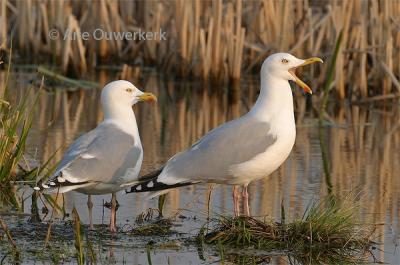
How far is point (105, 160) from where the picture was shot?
24.4ft

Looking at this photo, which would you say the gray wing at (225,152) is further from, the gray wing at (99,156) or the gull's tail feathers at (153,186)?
the gray wing at (99,156)

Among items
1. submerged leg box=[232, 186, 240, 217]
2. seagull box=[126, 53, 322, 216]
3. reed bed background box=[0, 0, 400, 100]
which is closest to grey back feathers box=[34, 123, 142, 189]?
seagull box=[126, 53, 322, 216]

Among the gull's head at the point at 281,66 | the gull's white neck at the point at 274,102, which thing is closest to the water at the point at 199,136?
the gull's white neck at the point at 274,102

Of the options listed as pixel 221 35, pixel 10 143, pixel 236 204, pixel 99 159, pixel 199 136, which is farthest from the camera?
pixel 221 35

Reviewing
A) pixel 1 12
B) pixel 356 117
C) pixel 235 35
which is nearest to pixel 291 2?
pixel 235 35

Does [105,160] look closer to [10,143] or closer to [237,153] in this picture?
[237,153]

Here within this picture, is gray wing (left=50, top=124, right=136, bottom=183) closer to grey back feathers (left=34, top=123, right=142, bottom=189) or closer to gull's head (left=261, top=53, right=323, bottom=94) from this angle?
grey back feathers (left=34, top=123, right=142, bottom=189)

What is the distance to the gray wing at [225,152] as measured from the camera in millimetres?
7383

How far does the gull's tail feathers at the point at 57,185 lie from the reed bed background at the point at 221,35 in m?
7.58

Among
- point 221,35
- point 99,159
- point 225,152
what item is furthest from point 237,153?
point 221,35

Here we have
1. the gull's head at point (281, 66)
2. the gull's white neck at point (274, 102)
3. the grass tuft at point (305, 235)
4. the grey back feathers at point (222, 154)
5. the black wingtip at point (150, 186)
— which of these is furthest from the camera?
the gull's head at point (281, 66)

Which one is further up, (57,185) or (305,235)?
(57,185)

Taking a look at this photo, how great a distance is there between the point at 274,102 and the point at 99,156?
50.4 inches

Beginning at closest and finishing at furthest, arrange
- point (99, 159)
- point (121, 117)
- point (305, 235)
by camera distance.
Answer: point (305, 235)
point (99, 159)
point (121, 117)
